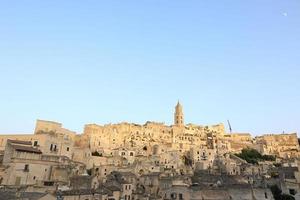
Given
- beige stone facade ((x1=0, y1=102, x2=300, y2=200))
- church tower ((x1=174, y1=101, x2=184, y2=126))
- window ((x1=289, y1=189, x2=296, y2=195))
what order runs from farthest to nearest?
1. church tower ((x1=174, y1=101, x2=184, y2=126))
2. beige stone facade ((x1=0, y1=102, x2=300, y2=200))
3. window ((x1=289, y1=189, x2=296, y2=195))

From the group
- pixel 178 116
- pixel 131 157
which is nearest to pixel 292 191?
pixel 131 157

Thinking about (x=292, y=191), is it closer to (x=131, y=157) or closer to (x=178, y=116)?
(x=131, y=157)

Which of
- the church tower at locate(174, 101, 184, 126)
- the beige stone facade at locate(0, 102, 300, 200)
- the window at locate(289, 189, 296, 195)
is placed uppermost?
the church tower at locate(174, 101, 184, 126)

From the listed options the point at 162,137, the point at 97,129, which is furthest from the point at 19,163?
the point at 162,137

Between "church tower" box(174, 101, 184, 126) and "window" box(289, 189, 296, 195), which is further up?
"church tower" box(174, 101, 184, 126)

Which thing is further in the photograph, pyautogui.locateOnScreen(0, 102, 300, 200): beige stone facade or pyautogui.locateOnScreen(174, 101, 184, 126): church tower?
pyautogui.locateOnScreen(174, 101, 184, 126): church tower

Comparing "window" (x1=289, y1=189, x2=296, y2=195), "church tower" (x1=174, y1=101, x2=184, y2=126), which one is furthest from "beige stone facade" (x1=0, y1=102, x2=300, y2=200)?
"window" (x1=289, y1=189, x2=296, y2=195)

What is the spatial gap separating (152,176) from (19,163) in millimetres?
19744

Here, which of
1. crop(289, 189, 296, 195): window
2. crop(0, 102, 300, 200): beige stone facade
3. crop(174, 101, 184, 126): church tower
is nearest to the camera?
crop(289, 189, 296, 195): window

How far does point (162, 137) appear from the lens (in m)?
105

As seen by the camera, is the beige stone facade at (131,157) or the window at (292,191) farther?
the beige stone facade at (131,157)

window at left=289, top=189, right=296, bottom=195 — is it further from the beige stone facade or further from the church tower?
the church tower

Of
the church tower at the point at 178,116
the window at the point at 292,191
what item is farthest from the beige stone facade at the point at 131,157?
the window at the point at 292,191

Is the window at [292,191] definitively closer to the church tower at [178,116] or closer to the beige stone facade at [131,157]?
the beige stone facade at [131,157]
